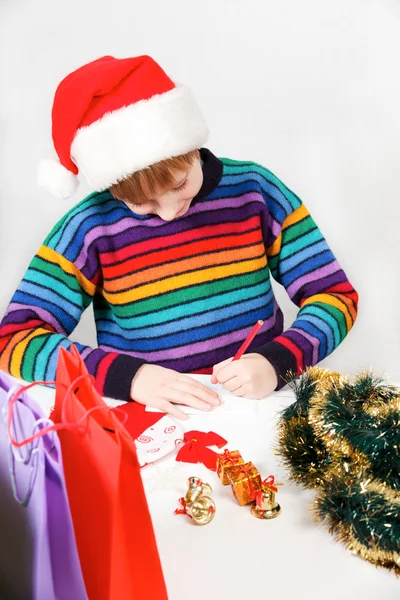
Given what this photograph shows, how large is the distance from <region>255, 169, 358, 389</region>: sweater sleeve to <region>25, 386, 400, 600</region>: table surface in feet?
1.40

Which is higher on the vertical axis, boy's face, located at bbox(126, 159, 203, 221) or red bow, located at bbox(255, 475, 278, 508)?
boy's face, located at bbox(126, 159, 203, 221)

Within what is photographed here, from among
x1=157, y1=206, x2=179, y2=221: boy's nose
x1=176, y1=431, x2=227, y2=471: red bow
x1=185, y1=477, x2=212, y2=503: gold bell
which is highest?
x1=157, y1=206, x2=179, y2=221: boy's nose

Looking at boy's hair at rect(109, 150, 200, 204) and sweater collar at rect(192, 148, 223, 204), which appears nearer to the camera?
boy's hair at rect(109, 150, 200, 204)

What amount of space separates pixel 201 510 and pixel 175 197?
0.49 metres

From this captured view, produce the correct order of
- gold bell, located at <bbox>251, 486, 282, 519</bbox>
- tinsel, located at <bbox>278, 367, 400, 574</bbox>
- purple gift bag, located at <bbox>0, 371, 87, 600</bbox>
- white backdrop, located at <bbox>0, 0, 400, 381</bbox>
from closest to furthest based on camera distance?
purple gift bag, located at <bbox>0, 371, 87, 600</bbox>
tinsel, located at <bbox>278, 367, 400, 574</bbox>
gold bell, located at <bbox>251, 486, 282, 519</bbox>
white backdrop, located at <bbox>0, 0, 400, 381</bbox>

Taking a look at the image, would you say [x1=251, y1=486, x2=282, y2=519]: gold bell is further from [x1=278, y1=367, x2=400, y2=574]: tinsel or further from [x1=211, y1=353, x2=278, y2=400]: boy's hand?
[x1=211, y1=353, x2=278, y2=400]: boy's hand

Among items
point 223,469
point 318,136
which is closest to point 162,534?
point 223,469

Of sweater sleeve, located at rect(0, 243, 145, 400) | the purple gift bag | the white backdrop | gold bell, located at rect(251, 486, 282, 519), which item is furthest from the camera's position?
the white backdrop

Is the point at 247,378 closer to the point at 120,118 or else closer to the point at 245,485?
the point at 245,485

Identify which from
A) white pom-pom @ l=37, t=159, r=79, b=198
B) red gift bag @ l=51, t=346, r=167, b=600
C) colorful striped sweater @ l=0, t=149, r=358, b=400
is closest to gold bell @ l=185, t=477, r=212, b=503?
red gift bag @ l=51, t=346, r=167, b=600

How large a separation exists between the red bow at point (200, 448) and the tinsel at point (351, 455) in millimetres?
86

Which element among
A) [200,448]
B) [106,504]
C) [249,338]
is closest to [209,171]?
[249,338]

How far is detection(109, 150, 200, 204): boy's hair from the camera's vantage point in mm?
986

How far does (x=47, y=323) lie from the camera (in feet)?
3.88
